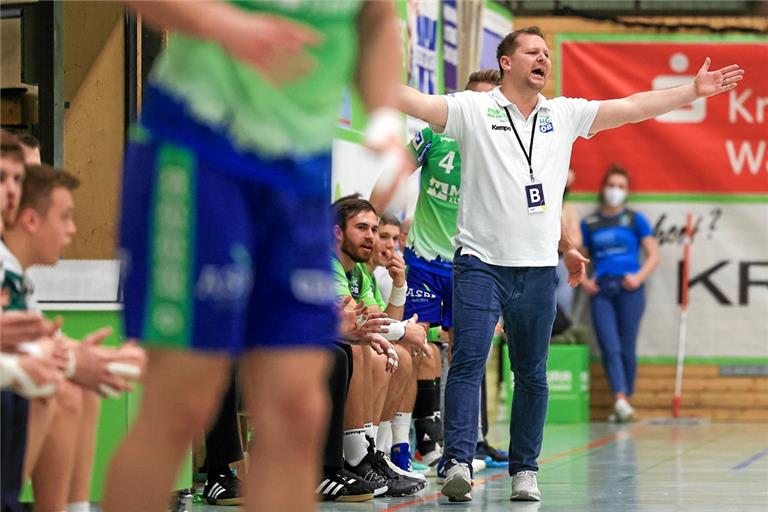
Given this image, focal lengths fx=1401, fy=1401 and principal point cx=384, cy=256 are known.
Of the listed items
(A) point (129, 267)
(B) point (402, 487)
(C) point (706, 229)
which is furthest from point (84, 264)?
(C) point (706, 229)

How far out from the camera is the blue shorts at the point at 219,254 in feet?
7.53

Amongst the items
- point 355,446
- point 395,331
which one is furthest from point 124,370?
Result: point 395,331

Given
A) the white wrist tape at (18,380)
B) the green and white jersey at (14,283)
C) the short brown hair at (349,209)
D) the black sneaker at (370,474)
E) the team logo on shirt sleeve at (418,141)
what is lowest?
the black sneaker at (370,474)

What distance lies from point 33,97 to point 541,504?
2.84 m

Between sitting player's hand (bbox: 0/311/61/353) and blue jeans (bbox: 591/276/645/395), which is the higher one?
sitting player's hand (bbox: 0/311/61/353)

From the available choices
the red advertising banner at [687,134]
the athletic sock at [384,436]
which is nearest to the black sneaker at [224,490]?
the athletic sock at [384,436]

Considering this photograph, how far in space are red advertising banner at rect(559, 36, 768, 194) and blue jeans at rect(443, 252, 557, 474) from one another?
610 cm

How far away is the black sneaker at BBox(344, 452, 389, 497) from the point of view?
5.56m

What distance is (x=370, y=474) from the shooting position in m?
5.62

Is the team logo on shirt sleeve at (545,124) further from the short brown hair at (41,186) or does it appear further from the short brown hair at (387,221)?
the short brown hair at (41,186)

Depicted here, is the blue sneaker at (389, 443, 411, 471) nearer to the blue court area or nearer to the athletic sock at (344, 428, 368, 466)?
the blue court area

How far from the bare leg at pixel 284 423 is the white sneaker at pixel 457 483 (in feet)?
9.72

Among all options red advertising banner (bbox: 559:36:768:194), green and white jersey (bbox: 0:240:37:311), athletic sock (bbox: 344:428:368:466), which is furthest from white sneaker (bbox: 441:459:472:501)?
red advertising banner (bbox: 559:36:768:194)

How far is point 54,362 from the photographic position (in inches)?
106
